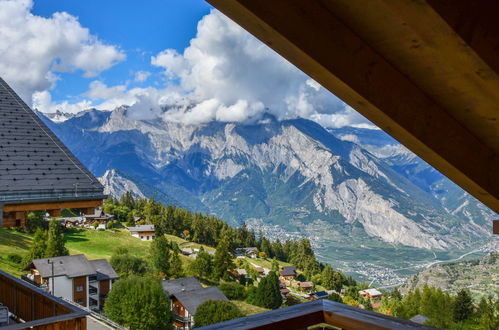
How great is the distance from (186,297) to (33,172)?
25.3 m

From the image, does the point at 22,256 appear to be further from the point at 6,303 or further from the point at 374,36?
the point at 374,36

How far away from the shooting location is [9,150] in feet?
20.1

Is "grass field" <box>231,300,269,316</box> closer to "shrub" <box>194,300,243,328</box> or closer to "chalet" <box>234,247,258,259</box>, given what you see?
"shrub" <box>194,300,243,328</box>

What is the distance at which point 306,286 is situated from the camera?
4941 centimetres

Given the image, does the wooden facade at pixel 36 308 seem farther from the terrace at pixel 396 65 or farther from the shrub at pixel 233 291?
the shrub at pixel 233 291

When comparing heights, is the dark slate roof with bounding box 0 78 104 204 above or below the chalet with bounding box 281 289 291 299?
above

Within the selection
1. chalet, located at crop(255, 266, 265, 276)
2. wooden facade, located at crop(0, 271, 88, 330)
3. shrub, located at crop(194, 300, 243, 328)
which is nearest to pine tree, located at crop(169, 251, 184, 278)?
chalet, located at crop(255, 266, 265, 276)

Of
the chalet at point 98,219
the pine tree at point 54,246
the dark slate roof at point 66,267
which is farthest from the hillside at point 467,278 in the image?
the dark slate roof at point 66,267

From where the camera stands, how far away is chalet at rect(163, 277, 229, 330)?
29.0m

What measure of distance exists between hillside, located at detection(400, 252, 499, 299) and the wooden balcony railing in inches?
2558

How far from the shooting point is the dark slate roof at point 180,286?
99.5 ft

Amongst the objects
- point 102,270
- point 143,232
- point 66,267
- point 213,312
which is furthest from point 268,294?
point 143,232

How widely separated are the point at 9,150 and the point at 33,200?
1.29 m

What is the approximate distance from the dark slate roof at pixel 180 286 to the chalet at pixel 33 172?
2479 cm
